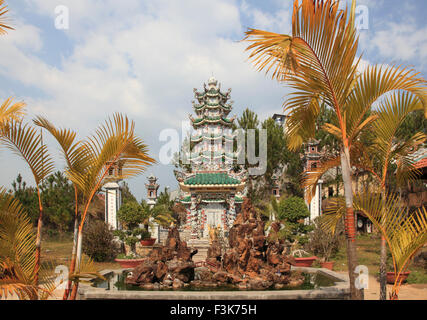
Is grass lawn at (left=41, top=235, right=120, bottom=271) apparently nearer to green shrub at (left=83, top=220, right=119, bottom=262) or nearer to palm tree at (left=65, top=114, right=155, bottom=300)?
green shrub at (left=83, top=220, right=119, bottom=262)

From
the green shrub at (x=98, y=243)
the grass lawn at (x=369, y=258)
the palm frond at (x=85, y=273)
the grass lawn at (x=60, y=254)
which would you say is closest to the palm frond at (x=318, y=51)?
the palm frond at (x=85, y=273)

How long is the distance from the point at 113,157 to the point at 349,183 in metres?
2.65

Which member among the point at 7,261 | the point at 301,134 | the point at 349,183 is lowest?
the point at 7,261

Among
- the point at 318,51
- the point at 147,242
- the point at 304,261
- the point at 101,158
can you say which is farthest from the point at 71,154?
the point at 147,242

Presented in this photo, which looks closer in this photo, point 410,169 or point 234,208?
point 410,169

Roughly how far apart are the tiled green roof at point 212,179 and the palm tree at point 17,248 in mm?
13162

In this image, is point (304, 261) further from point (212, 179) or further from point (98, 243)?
point (98, 243)

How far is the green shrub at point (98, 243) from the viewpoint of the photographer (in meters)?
12.5

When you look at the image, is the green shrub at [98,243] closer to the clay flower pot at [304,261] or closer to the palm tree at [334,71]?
the clay flower pot at [304,261]

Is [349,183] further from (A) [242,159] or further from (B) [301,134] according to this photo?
(A) [242,159]

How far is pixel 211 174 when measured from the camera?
58.7 feet

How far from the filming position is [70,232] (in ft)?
69.3

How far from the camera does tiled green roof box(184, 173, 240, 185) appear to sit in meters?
16.7

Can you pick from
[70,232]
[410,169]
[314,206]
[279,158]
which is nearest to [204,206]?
[314,206]
